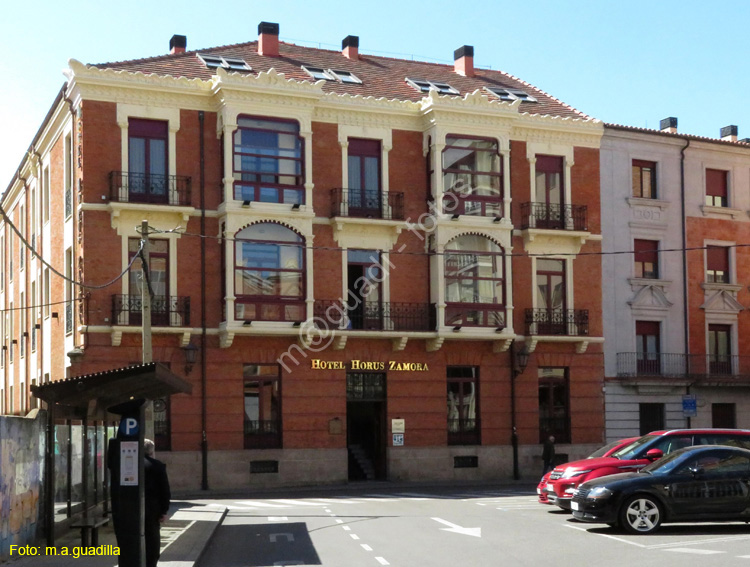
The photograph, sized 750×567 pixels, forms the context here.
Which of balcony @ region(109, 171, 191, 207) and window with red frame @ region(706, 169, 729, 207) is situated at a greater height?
window with red frame @ region(706, 169, 729, 207)

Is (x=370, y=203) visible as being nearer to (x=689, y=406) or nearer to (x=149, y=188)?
(x=149, y=188)

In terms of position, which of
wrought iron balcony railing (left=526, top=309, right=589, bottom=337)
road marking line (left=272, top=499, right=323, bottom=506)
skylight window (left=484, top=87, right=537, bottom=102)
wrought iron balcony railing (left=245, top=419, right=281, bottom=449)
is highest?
skylight window (left=484, top=87, right=537, bottom=102)

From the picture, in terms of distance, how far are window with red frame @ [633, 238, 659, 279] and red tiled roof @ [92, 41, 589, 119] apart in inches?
213

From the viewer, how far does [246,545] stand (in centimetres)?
1839

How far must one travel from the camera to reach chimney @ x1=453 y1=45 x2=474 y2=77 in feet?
146

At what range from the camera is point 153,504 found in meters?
13.9

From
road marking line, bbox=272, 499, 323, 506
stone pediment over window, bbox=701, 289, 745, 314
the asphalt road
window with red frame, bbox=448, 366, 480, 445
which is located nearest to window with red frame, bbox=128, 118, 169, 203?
road marking line, bbox=272, 499, 323, 506

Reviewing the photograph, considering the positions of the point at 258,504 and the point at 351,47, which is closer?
the point at 258,504

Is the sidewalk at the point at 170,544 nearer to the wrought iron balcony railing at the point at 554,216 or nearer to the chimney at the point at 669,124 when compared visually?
the wrought iron balcony railing at the point at 554,216

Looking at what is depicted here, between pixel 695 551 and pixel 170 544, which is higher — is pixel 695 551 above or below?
above

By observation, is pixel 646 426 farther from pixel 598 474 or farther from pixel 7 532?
pixel 7 532

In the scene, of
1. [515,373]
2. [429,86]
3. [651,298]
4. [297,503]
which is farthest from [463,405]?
[429,86]

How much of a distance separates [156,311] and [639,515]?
1980 cm

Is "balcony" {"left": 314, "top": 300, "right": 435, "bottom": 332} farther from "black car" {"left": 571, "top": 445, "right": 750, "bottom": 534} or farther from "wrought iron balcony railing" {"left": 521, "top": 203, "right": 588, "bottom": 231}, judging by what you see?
"black car" {"left": 571, "top": 445, "right": 750, "bottom": 534}
